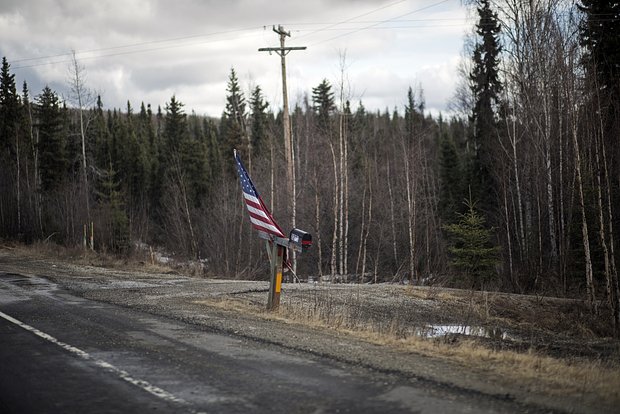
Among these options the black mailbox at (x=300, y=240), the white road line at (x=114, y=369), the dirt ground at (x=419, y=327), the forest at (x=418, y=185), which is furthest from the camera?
the forest at (x=418, y=185)

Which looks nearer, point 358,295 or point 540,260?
point 358,295

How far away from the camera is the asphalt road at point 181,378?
479cm

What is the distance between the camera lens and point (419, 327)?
10688 millimetres

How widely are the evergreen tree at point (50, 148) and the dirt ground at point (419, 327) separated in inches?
1243

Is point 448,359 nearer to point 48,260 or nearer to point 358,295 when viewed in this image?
point 358,295

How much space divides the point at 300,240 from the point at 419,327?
307cm

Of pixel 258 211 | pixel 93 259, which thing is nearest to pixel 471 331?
pixel 258 211

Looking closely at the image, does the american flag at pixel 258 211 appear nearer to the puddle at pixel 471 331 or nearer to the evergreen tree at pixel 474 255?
the puddle at pixel 471 331

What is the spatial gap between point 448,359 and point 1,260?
64.5 ft

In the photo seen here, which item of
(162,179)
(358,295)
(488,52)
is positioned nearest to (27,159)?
(162,179)

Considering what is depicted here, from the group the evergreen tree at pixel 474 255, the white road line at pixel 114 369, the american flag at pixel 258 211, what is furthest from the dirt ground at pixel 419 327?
the evergreen tree at pixel 474 255

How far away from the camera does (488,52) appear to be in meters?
34.5

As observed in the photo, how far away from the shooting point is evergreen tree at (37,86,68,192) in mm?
49594

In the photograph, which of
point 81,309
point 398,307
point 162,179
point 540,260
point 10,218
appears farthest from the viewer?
point 162,179
